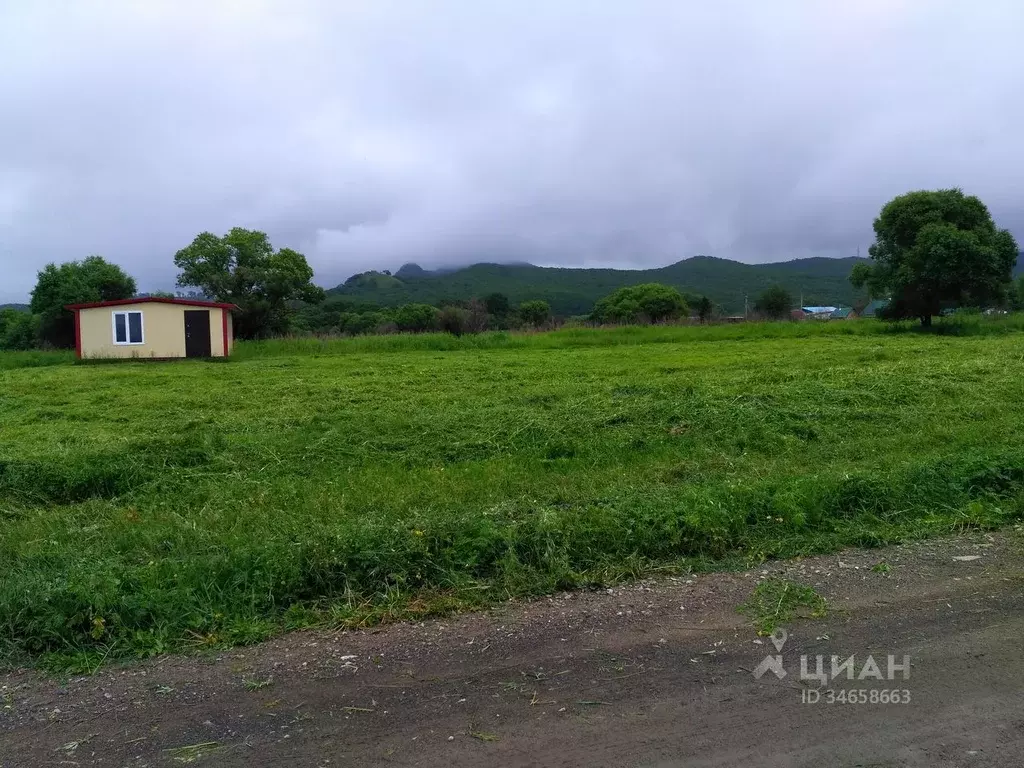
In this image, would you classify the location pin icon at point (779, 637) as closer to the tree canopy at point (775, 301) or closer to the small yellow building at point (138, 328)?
the small yellow building at point (138, 328)

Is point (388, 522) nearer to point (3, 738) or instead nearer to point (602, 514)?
point (602, 514)

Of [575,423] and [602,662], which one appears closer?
[602,662]

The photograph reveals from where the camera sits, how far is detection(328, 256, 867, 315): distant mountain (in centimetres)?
8819

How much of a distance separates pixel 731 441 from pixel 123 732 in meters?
6.86

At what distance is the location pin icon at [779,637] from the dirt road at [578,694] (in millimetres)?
42

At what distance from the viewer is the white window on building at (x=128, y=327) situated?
27.5 meters

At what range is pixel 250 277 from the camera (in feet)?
132

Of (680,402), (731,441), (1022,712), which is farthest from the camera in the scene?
(680,402)

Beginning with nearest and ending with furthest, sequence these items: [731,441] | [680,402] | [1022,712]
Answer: [1022,712] < [731,441] < [680,402]

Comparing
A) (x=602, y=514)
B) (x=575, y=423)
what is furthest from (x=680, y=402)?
(x=602, y=514)

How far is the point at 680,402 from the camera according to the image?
10.8 metres

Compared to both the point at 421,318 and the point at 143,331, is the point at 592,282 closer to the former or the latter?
the point at 421,318

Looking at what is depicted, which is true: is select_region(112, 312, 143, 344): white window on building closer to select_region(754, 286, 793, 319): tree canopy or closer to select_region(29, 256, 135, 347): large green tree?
select_region(29, 256, 135, 347): large green tree

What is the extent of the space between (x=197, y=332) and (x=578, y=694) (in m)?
27.6
